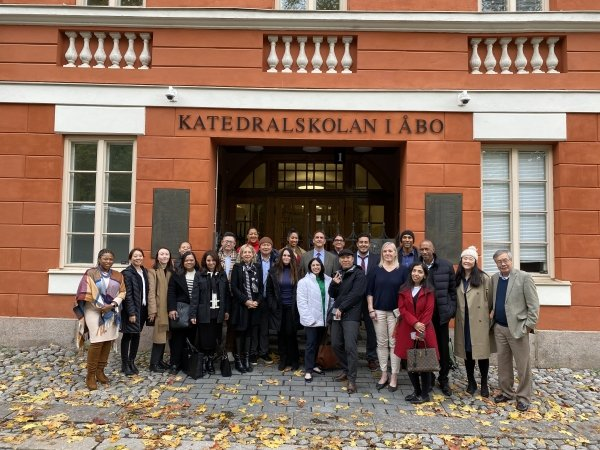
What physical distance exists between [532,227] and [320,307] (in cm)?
407

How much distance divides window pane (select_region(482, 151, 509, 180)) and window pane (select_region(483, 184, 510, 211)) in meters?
0.15

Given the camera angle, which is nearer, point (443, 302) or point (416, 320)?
point (416, 320)

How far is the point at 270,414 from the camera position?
16.0 ft

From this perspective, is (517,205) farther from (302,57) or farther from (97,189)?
(97,189)

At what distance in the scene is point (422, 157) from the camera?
7.31 meters

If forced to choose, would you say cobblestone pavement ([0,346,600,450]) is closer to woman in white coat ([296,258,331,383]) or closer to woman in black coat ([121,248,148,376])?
woman in black coat ([121,248,148,376])

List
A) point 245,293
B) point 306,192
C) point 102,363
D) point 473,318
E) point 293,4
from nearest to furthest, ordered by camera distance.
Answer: point 473,318
point 102,363
point 245,293
point 293,4
point 306,192

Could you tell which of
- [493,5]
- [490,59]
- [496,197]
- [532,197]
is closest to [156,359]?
[496,197]

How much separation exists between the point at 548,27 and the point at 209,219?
6338 millimetres

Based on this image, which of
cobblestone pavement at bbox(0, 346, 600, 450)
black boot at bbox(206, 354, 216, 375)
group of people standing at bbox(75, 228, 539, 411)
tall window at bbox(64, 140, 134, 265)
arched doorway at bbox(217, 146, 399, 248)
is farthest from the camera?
arched doorway at bbox(217, 146, 399, 248)

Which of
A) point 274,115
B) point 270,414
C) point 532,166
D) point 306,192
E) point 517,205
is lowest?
point 270,414

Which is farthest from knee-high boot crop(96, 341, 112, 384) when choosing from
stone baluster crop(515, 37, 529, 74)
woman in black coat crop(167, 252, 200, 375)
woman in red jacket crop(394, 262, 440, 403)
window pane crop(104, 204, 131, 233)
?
stone baluster crop(515, 37, 529, 74)

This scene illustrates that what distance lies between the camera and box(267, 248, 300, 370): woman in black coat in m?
6.24

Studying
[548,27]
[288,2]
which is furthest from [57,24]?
[548,27]
